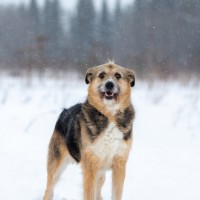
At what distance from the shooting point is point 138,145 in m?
8.47

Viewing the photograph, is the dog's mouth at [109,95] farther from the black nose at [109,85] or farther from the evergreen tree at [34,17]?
the evergreen tree at [34,17]

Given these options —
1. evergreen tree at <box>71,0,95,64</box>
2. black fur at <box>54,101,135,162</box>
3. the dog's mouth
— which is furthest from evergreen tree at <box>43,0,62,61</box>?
the dog's mouth

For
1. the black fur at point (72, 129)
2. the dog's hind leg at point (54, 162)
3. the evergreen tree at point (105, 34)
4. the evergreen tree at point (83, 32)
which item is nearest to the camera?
the black fur at point (72, 129)

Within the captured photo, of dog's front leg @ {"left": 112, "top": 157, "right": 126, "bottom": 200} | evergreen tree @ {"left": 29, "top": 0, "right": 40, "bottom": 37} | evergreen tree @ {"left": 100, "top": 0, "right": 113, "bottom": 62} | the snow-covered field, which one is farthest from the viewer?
evergreen tree @ {"left": 29, "top": 0, "right": 40, "bottom": 37}

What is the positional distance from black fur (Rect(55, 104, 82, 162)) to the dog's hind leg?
129 mm

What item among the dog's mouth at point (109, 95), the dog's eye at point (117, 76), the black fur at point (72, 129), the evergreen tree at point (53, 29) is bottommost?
the evergreen tree at point (53, 29)

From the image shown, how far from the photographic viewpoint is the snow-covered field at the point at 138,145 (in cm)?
598

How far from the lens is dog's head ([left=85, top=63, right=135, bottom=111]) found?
15.4 feet

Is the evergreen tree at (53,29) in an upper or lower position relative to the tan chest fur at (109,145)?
lower

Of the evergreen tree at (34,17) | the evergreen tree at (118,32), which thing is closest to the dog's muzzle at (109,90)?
the evergreen tree at (118,32)

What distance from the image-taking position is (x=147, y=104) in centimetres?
1270

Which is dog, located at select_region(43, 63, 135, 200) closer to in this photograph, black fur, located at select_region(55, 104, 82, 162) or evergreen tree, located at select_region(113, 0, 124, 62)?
black fur, located at select_region(55, 104, 82, 162)

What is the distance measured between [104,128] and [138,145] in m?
3.80

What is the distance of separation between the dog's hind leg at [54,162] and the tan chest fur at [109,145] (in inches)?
31.3
